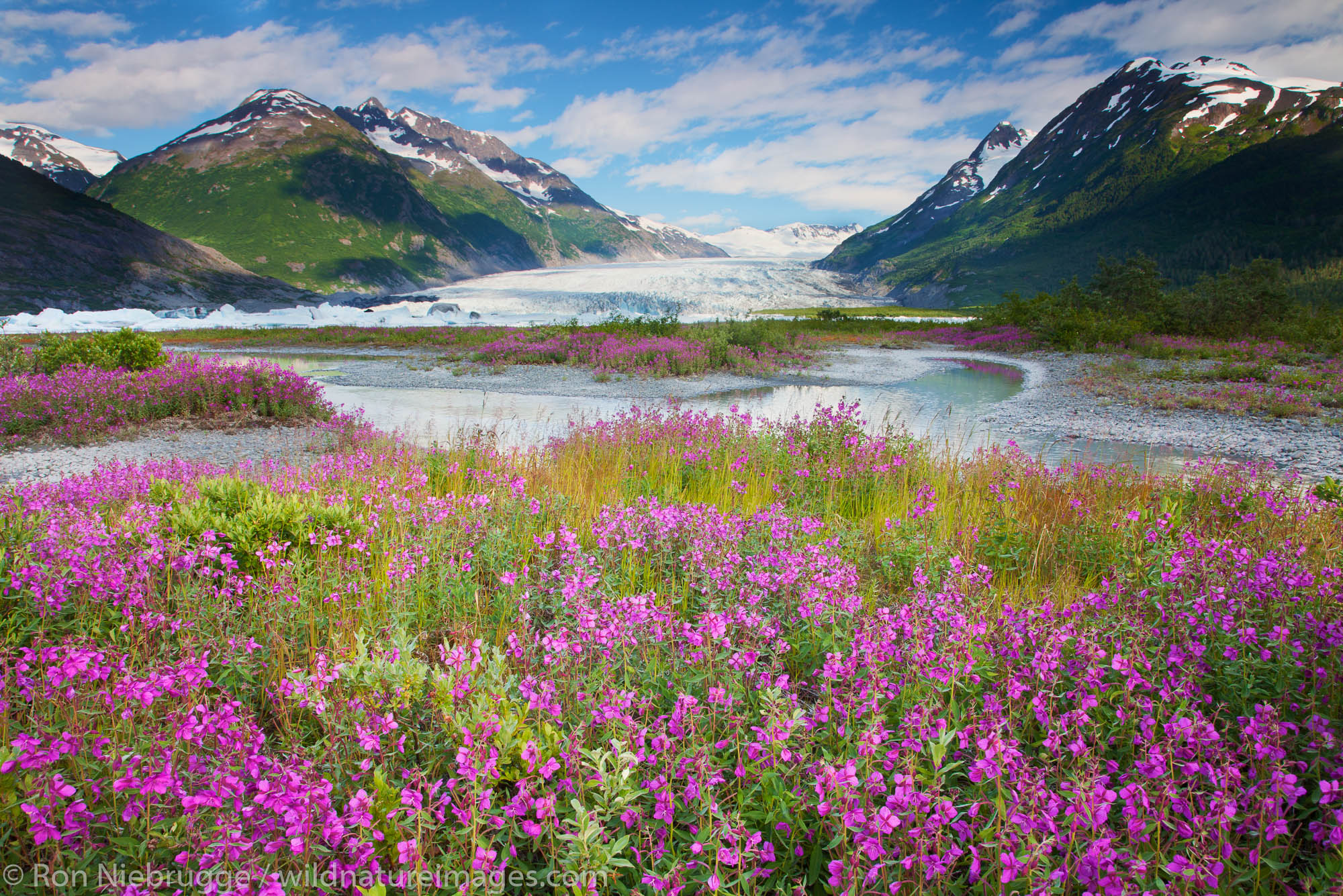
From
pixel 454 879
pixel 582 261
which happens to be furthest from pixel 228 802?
pixel 582 261

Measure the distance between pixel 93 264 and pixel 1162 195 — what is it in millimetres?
155629

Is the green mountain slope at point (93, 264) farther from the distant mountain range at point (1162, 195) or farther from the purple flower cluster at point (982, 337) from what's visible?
the distant mountain range at point (1162, 195)

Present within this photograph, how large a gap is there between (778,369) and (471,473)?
59.0 feet

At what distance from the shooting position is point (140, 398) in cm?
1146

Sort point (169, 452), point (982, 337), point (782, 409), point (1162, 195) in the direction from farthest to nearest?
point (1162, 195), point (982, 337), point (782, 409), point (169, 452)

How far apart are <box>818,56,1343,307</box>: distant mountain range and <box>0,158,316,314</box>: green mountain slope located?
345 ft

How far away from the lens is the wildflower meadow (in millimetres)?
1612

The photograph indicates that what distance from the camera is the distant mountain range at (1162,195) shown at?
271 feet

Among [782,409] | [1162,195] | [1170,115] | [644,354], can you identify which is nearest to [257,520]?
[782,409]

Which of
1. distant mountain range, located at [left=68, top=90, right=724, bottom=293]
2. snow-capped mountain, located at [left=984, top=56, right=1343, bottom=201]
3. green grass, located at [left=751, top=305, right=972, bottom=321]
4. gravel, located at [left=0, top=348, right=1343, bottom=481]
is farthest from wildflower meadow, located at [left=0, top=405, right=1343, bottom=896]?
snow-capped mountain, located at [left=984, top=56, right=1343, bottom=201]

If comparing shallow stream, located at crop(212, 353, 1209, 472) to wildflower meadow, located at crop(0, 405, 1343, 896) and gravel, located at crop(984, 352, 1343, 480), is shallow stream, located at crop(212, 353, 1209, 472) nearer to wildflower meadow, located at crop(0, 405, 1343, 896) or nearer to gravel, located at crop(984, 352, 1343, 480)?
gravel, located at crop(984, 352, 1343, 480)

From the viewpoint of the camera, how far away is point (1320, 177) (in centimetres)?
8562

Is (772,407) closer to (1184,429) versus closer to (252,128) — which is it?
(1184,429)

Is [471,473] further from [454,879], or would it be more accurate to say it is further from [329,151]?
[329,151]
